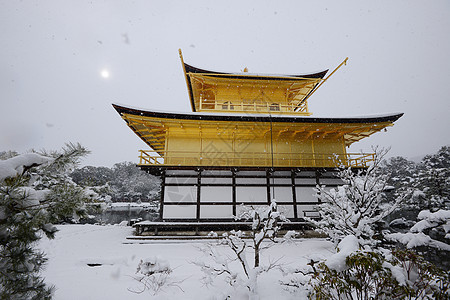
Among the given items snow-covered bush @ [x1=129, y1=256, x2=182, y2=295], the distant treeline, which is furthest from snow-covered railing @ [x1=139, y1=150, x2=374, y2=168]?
the distant treeline

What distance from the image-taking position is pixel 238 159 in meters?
12.5

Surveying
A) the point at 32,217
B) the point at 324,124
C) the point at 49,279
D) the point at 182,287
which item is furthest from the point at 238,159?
the point at 32,217

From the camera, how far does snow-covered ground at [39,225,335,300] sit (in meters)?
4.64

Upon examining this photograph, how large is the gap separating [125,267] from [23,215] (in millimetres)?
5412

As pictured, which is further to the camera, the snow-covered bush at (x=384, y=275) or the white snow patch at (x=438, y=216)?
the white snow patch at (x=438, y=216)

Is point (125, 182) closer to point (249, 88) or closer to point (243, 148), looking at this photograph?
point (249, 88)

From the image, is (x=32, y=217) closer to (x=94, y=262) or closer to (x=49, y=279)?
(x=49, y=279)

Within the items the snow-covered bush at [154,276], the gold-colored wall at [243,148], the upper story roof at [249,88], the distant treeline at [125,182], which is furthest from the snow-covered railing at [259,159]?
the distant treeline at [125,182]

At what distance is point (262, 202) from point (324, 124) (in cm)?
610

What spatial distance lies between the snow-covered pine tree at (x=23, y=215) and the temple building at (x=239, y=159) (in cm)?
880

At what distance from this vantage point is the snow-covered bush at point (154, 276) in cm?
501

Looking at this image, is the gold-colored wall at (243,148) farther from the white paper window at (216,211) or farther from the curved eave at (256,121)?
the white paper window at (216,211)

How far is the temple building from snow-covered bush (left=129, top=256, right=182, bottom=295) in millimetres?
6296

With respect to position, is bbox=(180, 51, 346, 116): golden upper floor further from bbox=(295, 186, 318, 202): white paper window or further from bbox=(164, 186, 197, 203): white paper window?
bbox=(164, 186, 197, 203): white paper window
